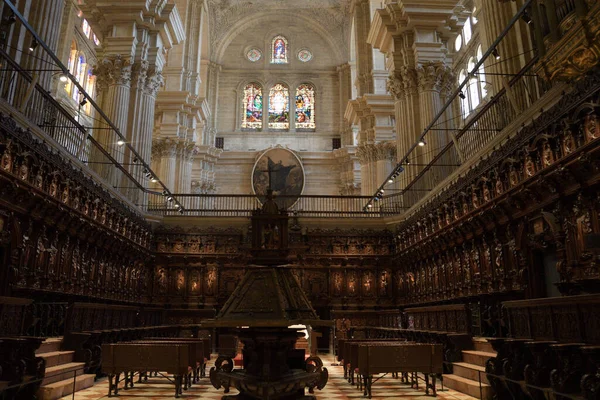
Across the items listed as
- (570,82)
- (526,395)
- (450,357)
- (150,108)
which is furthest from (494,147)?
(150,108)

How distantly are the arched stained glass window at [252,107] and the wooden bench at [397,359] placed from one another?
30.1 metres

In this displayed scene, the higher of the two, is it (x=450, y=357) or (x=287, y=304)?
(x=287, y=304)

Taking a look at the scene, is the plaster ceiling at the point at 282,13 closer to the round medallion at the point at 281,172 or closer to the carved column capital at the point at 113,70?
the round medallion at the point at 281,172

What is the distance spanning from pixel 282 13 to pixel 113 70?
22.3m

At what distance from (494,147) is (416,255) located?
5438 millimetres

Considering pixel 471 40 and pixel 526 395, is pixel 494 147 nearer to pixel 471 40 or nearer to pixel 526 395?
pixel 526 395

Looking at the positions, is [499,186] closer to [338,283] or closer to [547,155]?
[547,155]

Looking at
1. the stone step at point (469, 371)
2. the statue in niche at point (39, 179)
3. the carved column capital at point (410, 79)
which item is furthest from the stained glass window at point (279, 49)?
the stone step at point (469, 371)

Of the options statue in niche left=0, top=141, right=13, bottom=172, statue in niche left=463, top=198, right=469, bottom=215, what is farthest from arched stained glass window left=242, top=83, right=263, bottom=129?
statue in niche left=0, top=141, right=13, bottom=172

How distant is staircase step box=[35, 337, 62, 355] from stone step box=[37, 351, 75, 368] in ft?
0.27

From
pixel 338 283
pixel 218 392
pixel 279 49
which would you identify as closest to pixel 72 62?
pixel 338 283

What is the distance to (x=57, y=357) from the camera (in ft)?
23.3

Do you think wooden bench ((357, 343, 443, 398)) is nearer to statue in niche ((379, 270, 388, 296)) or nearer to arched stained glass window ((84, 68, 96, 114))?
statue in niche ((379, 270, 388, 296))

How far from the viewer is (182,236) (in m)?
16.9
